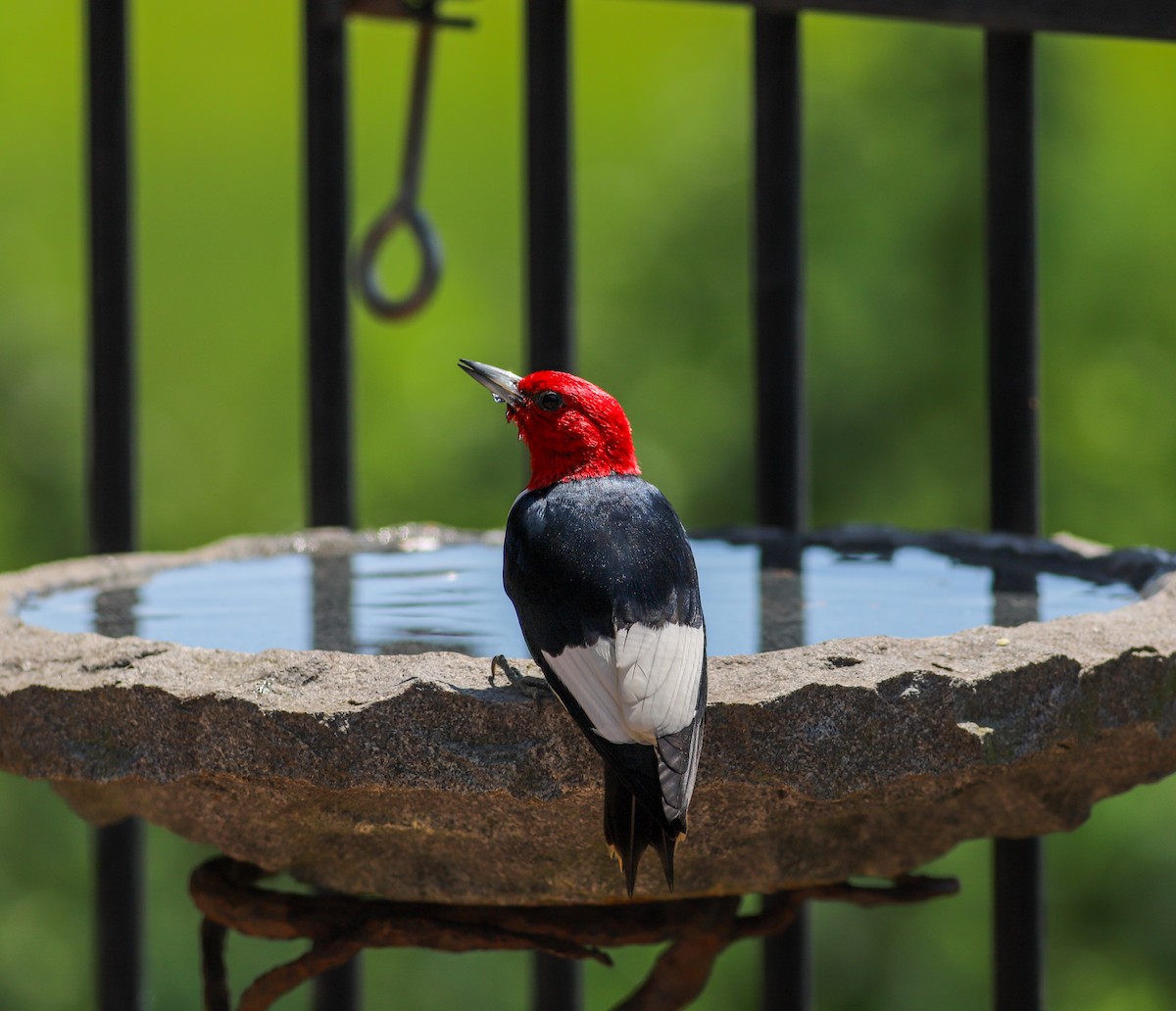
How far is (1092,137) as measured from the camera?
532 cm

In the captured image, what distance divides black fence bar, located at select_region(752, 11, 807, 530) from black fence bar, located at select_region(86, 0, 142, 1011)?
0.78 metres

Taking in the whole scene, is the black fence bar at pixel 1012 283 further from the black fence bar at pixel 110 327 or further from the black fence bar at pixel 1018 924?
the black fence bar at pixel 110 327

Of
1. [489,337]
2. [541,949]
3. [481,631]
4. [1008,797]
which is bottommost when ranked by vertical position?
[541,949]

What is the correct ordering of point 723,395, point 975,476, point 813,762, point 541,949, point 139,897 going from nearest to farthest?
point 813,762 → point 541,949 → point 139,897 → point 975,476 → point 723,395

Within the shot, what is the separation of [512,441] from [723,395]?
726mm

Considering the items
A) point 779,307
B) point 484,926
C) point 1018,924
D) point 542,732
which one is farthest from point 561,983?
point 542,732

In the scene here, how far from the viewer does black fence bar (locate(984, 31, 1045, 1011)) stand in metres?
1.96

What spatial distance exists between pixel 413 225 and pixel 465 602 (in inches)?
26.1

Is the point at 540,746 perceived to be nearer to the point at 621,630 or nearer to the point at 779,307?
the point at 621,630

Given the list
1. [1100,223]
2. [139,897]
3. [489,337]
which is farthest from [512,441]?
[139,897]

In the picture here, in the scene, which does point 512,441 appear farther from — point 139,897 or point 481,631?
point 481,631

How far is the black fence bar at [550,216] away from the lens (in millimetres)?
1961

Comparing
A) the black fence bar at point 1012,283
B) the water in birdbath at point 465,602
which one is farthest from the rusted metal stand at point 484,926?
the black fence bar at point 1012,283

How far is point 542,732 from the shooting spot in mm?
1110
